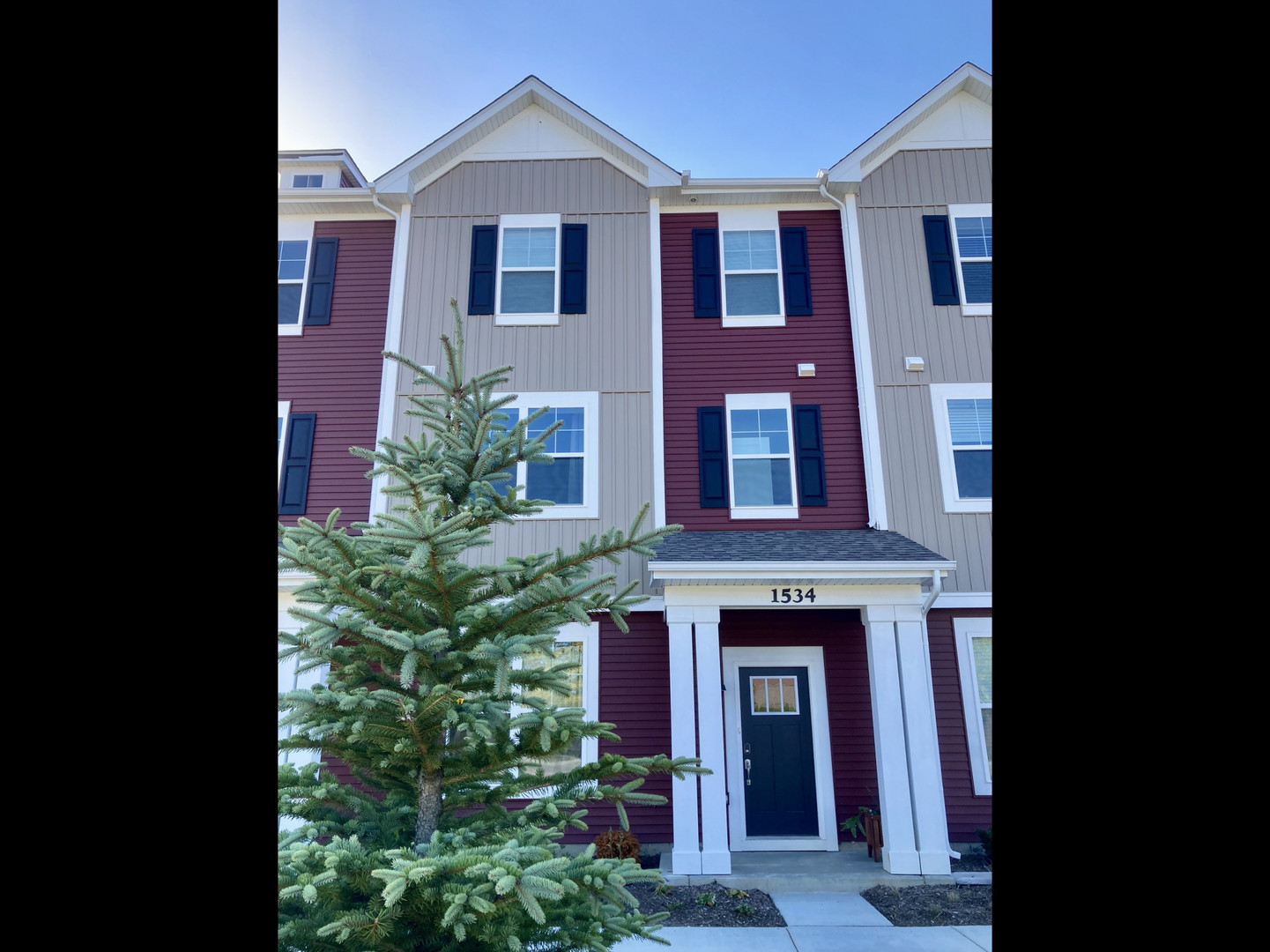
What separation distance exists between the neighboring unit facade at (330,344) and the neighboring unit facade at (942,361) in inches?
249

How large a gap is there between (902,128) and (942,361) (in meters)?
3.31

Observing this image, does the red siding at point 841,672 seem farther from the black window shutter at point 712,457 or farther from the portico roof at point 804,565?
the black window shutter at point 712,457

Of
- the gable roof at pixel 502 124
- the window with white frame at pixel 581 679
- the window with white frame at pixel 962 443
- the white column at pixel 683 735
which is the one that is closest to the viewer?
the white column at pixel 683 735

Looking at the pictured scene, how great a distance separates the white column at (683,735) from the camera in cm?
805

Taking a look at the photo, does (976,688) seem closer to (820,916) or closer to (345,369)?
(820,916)

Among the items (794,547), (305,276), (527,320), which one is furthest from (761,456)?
(305,276)

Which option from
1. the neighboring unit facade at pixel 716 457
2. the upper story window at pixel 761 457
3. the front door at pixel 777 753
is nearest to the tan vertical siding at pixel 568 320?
the neighboring unit facade at pixel 716 457

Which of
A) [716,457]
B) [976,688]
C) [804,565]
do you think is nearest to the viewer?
[804,565]

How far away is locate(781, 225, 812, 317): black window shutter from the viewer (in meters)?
10.9

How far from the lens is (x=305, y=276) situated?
36.6 feet

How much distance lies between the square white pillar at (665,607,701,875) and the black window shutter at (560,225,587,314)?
4.34 meters

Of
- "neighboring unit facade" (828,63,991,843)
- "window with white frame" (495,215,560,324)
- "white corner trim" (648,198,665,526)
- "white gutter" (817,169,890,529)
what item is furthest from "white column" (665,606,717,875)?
"window with white frame" (495,215,560,324)
